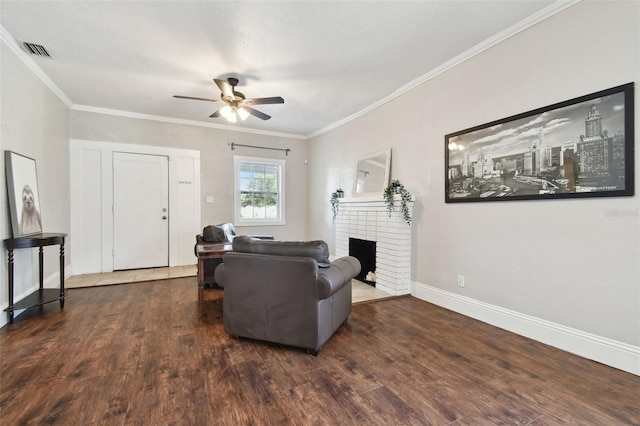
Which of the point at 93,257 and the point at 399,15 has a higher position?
the point at 399,15

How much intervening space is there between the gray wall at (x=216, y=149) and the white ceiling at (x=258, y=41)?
2.44 ft

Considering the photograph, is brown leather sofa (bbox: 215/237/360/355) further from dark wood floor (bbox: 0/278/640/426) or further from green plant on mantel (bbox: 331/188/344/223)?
green plant on mantel (bbox: 331/188/344/223)

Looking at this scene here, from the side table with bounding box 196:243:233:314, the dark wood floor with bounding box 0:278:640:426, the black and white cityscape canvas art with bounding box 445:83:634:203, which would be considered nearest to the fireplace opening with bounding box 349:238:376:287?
the dark wood floor with bounding box 0:278:640:426

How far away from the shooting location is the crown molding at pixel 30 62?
2743 mm

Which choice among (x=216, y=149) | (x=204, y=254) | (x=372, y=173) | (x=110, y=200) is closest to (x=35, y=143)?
(x=110, y=200)

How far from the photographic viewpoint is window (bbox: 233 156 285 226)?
6012 mm

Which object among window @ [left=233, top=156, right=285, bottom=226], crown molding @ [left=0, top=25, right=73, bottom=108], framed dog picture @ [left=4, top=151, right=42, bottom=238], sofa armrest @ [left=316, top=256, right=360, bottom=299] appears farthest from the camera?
window @ [left=233, top=156, right=285, bottom=226]

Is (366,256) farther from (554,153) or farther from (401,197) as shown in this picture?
(554,153)

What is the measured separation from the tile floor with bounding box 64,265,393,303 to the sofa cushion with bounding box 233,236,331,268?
1487 millimetres

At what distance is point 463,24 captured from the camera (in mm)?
2617

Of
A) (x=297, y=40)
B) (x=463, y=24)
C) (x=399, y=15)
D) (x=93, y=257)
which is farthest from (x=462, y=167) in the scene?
(x=93, y=257)

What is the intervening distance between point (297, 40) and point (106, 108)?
3846 millimetres

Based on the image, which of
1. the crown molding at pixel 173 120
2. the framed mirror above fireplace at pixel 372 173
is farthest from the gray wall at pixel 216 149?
the framed mirror above fireplace at pixel 372 173

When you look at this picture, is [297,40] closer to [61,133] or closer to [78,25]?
[78,25]
